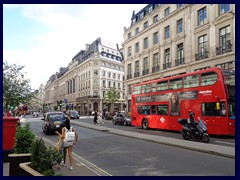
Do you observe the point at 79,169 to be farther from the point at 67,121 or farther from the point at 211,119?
the point at 211,119

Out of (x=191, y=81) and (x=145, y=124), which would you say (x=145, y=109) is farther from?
(x=191, y=81)

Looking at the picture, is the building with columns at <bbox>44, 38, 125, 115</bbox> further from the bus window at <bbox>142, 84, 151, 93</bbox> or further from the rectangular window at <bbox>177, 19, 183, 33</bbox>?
the bus window at <bbox>142, 84, 151, 93</bbox>

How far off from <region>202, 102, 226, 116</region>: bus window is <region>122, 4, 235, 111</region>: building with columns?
41.7 feet

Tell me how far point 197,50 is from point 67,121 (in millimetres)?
25320

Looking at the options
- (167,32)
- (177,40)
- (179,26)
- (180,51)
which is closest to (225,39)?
(180,51)

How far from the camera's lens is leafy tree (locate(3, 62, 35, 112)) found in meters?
18.0

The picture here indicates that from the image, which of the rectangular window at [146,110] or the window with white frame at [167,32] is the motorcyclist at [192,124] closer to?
the rectangular window at [146,110]

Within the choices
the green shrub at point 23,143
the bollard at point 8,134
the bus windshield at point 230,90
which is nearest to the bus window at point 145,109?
the bus windshield at point 230,90

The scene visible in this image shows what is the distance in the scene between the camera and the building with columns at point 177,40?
92.1 feet

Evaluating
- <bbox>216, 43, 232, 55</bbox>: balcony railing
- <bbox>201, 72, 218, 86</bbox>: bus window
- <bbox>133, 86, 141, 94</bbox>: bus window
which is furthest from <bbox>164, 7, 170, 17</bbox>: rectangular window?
<bbox>201, 72, 218, 86</bbox>: bus window

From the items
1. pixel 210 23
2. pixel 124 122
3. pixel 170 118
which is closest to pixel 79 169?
pixel 170 118

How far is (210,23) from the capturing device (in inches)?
1174

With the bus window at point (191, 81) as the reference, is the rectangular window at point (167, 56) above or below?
above

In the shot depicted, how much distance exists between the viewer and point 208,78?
16016mm
